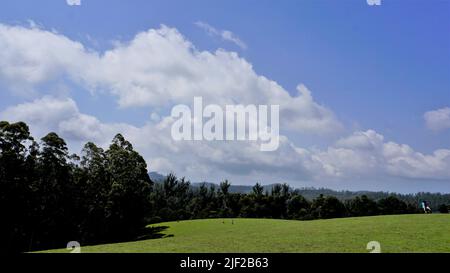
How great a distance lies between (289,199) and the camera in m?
128

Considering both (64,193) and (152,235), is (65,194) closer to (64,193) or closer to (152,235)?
(64,193)

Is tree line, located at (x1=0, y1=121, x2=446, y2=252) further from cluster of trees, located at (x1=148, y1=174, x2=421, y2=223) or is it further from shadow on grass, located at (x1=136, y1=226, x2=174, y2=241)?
cluster of trees, located at (x1=148, y1=174, x2=421, y2=223)

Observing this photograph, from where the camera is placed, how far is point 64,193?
196 ft

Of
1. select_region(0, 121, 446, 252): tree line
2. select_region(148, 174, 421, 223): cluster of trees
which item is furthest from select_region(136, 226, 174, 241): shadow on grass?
select_region(148, 174, 421, 223): cluster of trees

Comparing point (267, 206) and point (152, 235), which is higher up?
point (267, 206)

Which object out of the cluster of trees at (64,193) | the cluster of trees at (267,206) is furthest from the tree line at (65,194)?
the cluster of trees at (267,206)

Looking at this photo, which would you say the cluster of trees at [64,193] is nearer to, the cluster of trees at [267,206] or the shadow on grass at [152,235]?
the shadow on grass at [152,235]

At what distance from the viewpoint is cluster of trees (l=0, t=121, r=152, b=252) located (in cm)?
5312

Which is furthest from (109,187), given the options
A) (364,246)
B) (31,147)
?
(364,246)

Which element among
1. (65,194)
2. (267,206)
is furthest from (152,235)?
(267,206)

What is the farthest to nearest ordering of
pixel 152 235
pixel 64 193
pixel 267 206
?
1. pixel 267 206
2. pixel 152 235
3. pixel 64 193

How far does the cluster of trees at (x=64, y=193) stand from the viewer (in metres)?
53.1
